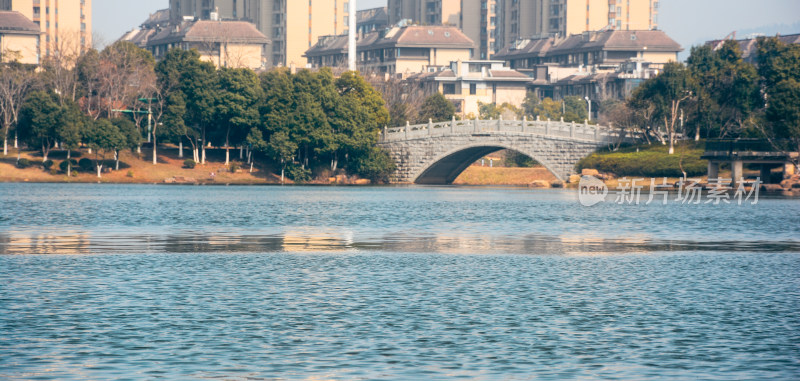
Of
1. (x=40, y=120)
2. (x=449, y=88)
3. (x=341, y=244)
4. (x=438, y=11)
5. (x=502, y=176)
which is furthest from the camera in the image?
(x=438, y=11)

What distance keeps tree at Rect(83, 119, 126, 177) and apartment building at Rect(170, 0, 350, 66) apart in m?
97.1

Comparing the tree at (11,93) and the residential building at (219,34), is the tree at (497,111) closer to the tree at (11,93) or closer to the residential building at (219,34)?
the residential building at (219,34)

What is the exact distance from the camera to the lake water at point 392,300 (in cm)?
1569

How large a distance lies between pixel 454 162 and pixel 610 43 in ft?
219

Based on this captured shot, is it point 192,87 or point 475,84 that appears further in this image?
point 475,84

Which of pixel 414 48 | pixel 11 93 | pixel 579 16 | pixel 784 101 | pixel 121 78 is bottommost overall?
pixel 784 101

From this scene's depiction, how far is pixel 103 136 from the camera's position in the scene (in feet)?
276

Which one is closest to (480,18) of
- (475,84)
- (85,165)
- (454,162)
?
(475,84)

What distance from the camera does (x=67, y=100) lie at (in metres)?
87.6

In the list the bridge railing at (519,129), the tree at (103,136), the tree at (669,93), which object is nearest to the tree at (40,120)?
the tree at (103,136)

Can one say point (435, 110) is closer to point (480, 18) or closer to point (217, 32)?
point (217, 32)

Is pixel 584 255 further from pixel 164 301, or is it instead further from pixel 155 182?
pixel 155 182

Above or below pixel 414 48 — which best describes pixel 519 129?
below

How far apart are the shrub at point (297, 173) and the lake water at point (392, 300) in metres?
46.6
